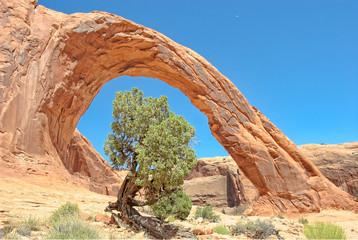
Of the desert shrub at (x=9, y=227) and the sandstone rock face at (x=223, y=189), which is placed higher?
the sandstone rock face at (x=223, y=189)

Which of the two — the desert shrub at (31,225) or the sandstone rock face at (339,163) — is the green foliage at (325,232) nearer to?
the desert shrub at (31,225)

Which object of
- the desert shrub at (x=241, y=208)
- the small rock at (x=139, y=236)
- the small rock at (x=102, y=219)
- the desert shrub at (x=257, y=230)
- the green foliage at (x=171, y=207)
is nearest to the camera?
the small rock at (x=139, y=236)

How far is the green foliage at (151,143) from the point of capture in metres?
6.76

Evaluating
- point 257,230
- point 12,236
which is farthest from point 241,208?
point 12,236

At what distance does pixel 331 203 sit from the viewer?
15578mm

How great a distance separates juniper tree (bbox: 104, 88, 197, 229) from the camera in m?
6.77

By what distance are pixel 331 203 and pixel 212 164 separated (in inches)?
941

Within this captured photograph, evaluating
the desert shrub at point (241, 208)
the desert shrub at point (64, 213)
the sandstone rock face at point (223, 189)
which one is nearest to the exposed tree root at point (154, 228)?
the desert shrub at point (64, 213)

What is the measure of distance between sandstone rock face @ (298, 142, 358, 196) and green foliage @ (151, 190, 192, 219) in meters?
21.4

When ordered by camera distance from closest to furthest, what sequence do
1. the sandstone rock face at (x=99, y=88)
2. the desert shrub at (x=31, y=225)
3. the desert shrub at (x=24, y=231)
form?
the desert shrub at (x=24, y=231) < the desert shrub at (x=31, y=225) < the sandstone rock face at (x=99, y=88)

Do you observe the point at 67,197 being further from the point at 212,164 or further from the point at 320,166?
the point at 212,164

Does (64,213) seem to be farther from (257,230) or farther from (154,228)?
(257,230)

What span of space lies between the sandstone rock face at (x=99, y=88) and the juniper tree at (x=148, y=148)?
7.60 m

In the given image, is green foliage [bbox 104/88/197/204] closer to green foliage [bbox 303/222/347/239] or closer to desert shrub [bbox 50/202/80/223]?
desert shrub [bbox 50/202/80/223]
